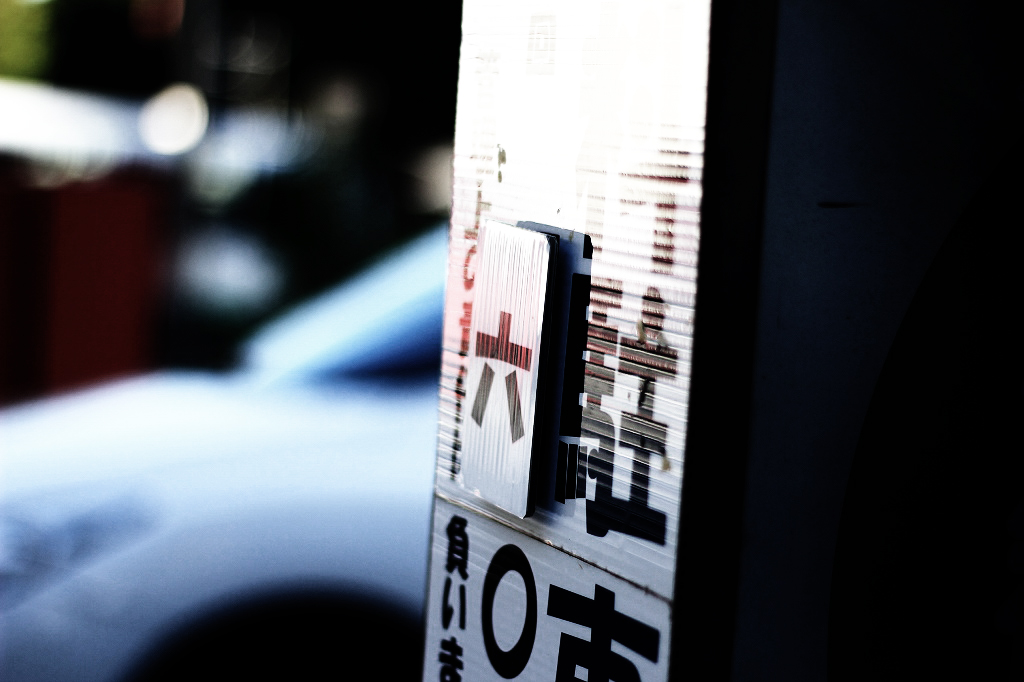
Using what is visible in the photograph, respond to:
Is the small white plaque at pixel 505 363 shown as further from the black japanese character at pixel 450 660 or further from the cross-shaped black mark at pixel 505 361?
the black japanese character at pixel 450 660

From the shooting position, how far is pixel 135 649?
9.90ft

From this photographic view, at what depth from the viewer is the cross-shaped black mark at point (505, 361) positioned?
0.96 meters

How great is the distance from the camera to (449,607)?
1120mm

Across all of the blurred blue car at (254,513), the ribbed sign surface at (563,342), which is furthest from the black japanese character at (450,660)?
the blurred blue car at (254,513)

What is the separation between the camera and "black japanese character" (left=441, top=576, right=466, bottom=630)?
1.10 m

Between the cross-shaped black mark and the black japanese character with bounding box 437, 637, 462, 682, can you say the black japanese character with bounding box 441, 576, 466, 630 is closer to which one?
the black japanese character with bounding box 437, 637, 462, 682

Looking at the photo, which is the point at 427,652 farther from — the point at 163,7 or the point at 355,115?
the point at 163,7

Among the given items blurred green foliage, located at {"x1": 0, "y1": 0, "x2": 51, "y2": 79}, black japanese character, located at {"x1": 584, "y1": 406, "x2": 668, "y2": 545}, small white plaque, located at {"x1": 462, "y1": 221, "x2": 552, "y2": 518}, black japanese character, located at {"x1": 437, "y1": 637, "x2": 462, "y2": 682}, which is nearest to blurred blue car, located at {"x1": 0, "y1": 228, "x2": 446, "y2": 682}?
blurred green foliage, located at {"x1": 0, "y1": 0, "x2": 51, "y2": 79}

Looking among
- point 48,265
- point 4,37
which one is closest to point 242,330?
point 48,265

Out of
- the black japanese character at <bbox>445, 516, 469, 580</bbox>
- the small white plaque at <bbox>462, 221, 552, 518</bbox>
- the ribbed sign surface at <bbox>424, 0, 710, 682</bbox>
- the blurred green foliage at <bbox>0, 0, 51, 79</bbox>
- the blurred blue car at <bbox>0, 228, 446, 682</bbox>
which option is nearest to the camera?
the ribbed sign surface at <bbox>424, 0, 710, 682</bbox>

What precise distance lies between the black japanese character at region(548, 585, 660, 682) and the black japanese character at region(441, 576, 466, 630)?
0.17 metres

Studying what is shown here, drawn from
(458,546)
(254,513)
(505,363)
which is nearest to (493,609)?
(458,546)

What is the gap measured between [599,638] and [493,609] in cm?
18

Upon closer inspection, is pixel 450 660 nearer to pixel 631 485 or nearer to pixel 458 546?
pixel 458 546
